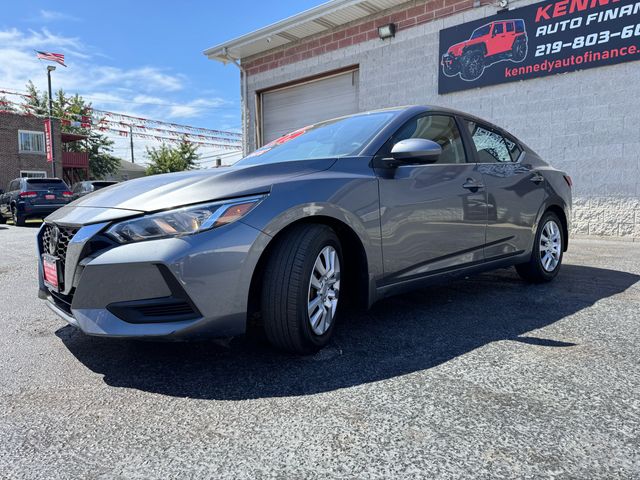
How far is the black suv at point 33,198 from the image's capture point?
1391 centimetres

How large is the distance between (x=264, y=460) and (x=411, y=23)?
1019 centimetres

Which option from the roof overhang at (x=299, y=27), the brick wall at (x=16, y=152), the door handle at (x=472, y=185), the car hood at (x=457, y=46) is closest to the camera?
the door handle at (x=472, y=185)

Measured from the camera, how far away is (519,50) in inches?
338

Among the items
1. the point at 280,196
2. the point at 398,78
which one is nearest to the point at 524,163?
the point at 280,196

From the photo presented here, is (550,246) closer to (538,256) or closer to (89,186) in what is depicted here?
(538,256)

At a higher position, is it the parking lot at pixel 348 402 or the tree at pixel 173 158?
the tree at pixel 173 158

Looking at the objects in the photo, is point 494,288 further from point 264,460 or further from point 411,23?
point 411,23

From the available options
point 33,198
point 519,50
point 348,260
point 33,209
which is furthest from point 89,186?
point 348,260

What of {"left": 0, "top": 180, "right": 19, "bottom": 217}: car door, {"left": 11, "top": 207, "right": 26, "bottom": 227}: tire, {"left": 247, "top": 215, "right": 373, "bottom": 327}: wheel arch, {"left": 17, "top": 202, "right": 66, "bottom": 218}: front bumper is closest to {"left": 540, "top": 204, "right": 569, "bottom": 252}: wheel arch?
{"left": 247, "top": 215, "right": 373, "bottom": 327}: wheel arch

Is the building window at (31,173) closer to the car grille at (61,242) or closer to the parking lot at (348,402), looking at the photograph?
the parking lot at (348,402)

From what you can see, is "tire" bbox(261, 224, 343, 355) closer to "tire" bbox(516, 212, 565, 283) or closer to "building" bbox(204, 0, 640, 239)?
"tire" bbox(516, 212, 565, 283)

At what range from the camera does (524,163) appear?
14.2ft

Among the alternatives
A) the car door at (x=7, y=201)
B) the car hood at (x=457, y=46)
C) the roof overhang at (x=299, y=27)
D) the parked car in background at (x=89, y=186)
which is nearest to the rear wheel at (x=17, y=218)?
the car door at (x=7, y=201)

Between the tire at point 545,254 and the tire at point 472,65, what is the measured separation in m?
5.34
